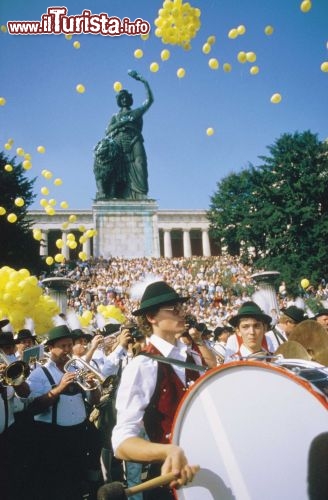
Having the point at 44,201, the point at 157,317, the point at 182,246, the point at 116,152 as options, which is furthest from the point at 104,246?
the point at 182,246

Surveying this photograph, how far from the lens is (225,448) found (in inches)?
79.6

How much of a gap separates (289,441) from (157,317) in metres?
1.14

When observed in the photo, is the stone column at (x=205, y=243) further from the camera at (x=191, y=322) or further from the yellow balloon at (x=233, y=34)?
the camera at (x=191, y=322)

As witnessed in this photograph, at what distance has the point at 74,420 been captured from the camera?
187 inches

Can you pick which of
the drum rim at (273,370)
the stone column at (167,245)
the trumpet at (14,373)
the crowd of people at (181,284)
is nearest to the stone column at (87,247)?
the stone column at (167,245)

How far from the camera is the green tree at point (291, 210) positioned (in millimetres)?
31672

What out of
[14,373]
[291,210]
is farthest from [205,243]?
[14,373]

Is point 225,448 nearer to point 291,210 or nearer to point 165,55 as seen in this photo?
point 165,55

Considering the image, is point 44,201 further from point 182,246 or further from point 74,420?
point 182,246

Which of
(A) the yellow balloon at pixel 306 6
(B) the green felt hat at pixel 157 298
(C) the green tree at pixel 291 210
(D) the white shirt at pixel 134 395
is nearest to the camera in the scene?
(D) the white shirt at pixel 134 395

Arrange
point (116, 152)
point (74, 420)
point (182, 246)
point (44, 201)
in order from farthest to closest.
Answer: point (182, 246)
point (116, 152)
point (44, 201)
point (74, 420)

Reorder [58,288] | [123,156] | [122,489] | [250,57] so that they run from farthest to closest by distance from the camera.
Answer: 1. [123,156]
2. [58,288]
3. [250,57]
4. [122,489]

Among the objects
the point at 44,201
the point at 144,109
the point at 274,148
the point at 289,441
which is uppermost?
the point at 144,109

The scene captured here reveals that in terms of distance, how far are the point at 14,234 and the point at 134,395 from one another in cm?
2719
